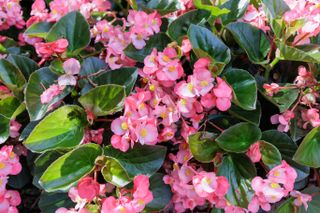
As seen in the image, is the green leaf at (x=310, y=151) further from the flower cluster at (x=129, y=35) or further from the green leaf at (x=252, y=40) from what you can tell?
the flower cluster at (x=129, y=35)

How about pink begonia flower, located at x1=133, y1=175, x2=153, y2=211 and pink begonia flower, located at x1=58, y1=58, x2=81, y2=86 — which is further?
pink begonia flower, located at x1=58, y1=58, x2=81, y2=86

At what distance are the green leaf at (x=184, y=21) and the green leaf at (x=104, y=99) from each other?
23cm

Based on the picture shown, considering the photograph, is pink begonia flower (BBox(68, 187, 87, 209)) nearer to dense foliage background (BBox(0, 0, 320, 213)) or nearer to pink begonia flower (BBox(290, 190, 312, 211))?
dense foliage background (BBox(0, 0, 320, 213))

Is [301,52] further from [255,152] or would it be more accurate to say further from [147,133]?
[147,133]

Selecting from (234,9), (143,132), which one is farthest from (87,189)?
(234,9)

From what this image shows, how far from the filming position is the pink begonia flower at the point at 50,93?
103cm

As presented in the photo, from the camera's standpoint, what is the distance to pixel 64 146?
98 cm

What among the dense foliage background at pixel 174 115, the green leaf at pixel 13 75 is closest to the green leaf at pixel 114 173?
the dense foliage background at pixel 174 115

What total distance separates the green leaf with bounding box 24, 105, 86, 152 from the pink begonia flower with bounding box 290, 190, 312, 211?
48 cm

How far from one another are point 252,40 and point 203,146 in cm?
28

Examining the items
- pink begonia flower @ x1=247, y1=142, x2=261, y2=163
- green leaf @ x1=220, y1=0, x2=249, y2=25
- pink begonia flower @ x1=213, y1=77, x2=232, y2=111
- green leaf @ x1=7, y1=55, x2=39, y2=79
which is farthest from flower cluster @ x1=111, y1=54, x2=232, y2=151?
green leaf @ x1=7, y1=55, x2=39, y2=79

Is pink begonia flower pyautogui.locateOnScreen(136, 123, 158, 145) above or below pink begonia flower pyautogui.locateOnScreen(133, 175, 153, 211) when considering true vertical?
above

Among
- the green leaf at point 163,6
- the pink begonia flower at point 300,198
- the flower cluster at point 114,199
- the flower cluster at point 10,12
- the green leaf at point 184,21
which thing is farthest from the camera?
the flower cluster at point 10,12

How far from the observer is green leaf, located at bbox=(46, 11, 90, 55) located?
1.17m
